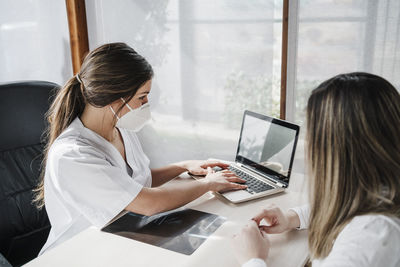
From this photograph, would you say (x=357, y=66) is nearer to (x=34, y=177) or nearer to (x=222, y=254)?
(x=222, y=254)

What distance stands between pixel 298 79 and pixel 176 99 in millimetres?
809

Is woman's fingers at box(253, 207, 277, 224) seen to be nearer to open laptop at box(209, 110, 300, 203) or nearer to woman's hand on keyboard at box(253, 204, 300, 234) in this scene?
woman's hand on keyboard at box(253, 204, 300, 234)

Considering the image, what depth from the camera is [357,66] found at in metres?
1.89

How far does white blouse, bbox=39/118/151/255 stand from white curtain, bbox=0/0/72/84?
1312mm

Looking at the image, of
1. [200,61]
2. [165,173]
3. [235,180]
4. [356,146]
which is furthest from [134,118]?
[200,61]

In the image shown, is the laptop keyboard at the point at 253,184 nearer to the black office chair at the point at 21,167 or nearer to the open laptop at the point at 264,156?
the open laptop at the point at 264,156

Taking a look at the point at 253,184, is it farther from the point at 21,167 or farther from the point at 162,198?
the point at 21,167

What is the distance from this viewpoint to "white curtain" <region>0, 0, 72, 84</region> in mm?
2254

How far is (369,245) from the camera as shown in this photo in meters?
0.68

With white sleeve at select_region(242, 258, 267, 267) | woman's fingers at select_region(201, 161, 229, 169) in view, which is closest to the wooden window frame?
woman's fingers at select_region(201, 161, 229, 169)

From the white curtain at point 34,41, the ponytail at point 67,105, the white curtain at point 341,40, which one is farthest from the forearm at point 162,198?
the white curtain at point 34,41

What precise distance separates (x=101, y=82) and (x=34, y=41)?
57.0 inches

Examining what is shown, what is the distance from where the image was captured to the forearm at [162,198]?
116 centimetres

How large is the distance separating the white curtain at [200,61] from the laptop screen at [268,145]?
676mm
